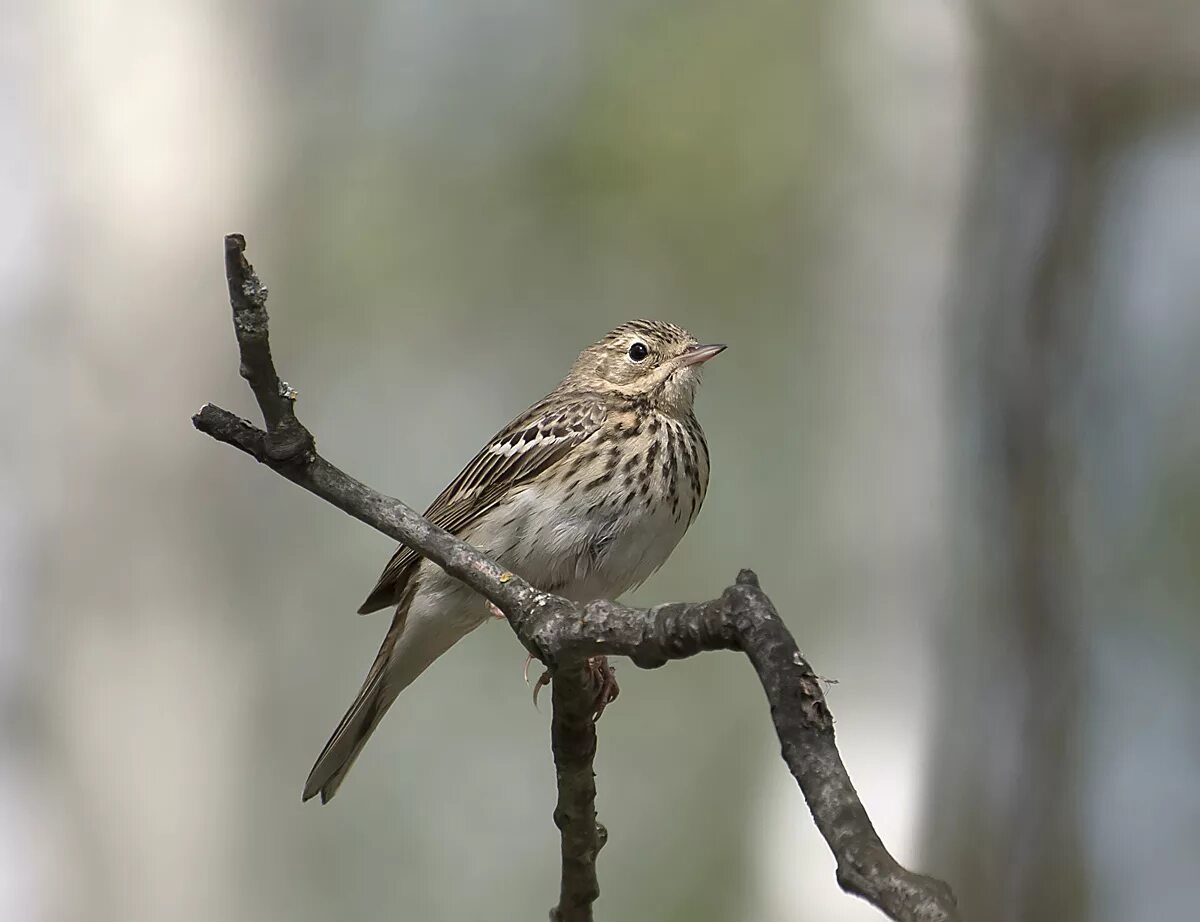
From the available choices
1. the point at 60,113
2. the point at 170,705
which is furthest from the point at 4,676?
the point at 60,113

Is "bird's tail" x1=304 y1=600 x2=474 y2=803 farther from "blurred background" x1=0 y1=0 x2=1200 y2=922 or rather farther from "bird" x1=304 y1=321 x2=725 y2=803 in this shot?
"blurred background" x1=0 y1=0 x2=1200 y2=922

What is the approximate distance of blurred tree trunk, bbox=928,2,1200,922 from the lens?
5.34 meters

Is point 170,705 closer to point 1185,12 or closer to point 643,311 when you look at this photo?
point 643,311

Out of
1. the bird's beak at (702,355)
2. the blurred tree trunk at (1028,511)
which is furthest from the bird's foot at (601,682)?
the bird's beak at (702,355)

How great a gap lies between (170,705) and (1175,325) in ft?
21.5

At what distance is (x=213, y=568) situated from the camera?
8828 mm

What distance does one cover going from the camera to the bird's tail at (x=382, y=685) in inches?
216

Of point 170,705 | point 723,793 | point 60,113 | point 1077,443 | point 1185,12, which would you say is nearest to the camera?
point 1077,443

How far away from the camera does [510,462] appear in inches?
227

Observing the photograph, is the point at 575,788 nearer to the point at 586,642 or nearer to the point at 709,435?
the point at 586,642

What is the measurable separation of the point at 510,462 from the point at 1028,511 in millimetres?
2141

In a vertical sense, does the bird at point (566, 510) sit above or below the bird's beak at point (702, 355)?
below

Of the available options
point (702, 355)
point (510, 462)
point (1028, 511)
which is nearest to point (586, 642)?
point (510, 462)

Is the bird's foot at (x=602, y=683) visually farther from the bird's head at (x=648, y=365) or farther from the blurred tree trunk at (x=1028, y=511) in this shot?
the bird's head at (x=648, y=365)
